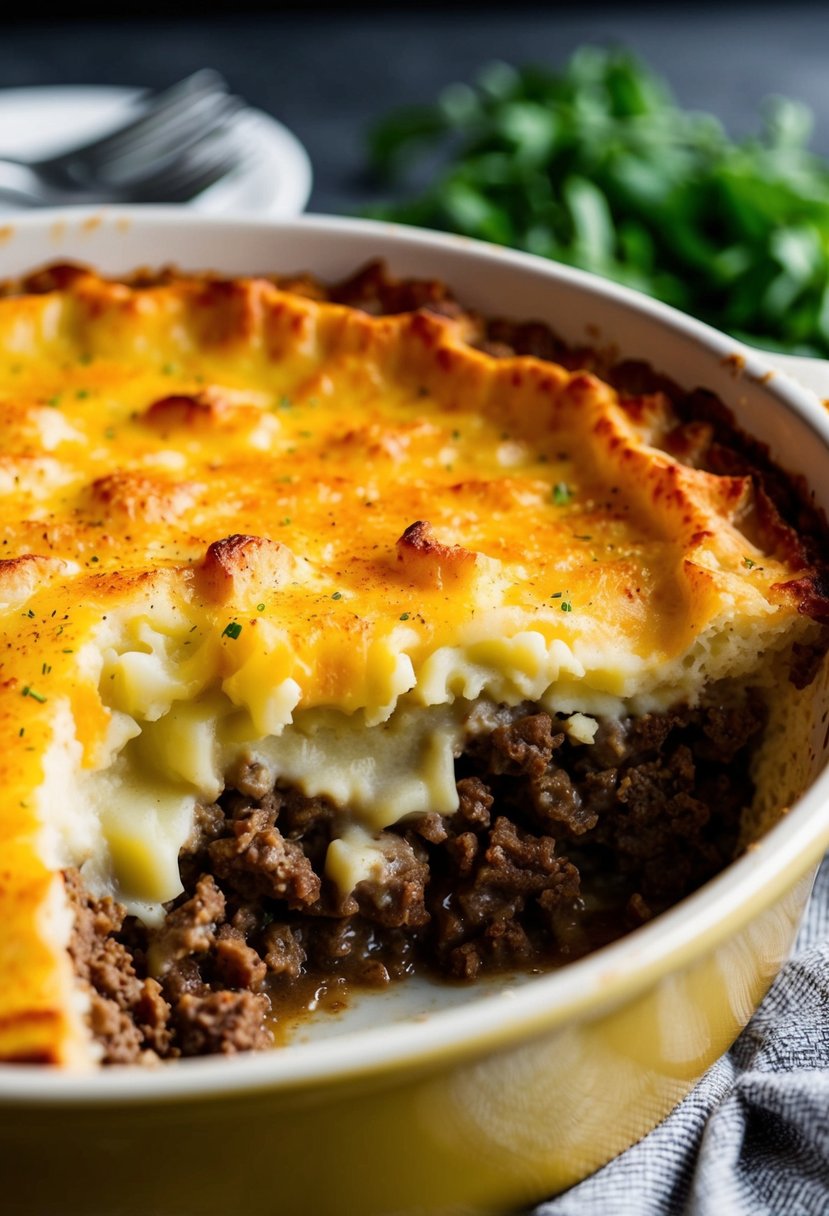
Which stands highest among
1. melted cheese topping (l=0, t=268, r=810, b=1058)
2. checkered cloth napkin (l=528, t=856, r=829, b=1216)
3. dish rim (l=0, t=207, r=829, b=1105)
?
dish rim (l=0, t=207, r=829, b=1105)

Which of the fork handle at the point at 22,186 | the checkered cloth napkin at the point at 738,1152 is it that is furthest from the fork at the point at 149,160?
the checkered cloth napkin at the point at 738,1152

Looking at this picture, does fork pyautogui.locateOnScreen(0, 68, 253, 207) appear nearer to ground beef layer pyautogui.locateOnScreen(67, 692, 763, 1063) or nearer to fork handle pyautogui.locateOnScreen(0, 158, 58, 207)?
fork handle pyautogui.locateOnScreen(0, 158, 58, 207)

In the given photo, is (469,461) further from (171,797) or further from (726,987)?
(726,987)

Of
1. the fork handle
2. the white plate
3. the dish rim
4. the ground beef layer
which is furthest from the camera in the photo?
the fork handle

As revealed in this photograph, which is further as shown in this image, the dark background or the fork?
the dark background

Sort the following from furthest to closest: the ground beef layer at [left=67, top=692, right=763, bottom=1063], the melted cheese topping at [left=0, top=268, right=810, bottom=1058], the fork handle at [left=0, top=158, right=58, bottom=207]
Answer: the fork handle at [left=0, top=158, right=58, bottom=207] < the ground beef layer at [left=67, top=692, right=763, bottom=1063] < the melted cheese topping at [left=0, top=268, right=810, bottom=1058]

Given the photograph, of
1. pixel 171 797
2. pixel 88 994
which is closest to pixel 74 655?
pixel 171 797

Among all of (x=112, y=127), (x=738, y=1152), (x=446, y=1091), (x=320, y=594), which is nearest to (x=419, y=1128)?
(x=446, y=1091)

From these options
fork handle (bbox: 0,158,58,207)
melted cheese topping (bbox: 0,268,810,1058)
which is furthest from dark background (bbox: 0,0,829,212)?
melted cheese topping (bbox: 0,268,810,1058)

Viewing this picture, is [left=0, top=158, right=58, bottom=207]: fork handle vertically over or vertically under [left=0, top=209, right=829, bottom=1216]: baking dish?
under
